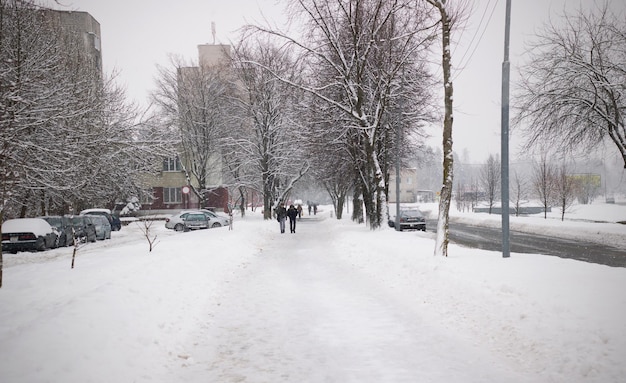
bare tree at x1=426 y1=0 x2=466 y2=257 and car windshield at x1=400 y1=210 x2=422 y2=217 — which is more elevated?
bare tree at x1=426 y1=0 x2=466 y2=257

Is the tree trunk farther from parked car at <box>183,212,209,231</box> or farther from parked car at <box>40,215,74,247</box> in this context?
parked car at <box>183,212,209,231</box>

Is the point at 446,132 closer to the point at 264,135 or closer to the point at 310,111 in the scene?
the point at 310,111

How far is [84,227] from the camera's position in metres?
23.0

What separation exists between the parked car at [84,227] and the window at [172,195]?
87.5 feet

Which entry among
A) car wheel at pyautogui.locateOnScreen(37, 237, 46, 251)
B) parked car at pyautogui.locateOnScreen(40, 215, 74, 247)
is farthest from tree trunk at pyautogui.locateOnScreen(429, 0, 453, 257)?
parked car at pyautogui.locateOnScreen(40, 215, 74, 247)

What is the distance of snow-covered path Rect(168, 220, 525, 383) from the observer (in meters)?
4.86

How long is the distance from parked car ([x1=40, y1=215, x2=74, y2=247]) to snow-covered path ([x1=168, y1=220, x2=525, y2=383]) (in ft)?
49.7

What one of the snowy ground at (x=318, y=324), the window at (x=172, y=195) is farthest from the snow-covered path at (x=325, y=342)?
the window at (x=172, y=195)

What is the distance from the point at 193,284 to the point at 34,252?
1364 cm

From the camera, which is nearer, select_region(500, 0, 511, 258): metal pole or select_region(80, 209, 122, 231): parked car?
select_region(500, 0, 511, 258): metal pole

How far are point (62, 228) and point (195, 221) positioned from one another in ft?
32.9

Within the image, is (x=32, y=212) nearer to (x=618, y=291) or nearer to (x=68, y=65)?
(x=68, y=65)

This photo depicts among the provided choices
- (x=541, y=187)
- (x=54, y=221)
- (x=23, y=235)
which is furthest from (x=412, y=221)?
(x=23, y=235)

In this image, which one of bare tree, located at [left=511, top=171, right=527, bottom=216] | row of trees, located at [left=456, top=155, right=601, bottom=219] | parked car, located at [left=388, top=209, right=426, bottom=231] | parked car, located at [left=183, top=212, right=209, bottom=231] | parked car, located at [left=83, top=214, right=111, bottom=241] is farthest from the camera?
bare tree, located at [left=511, top=171, right=527, bottom=216]
